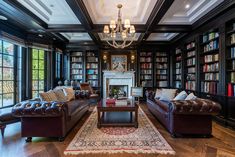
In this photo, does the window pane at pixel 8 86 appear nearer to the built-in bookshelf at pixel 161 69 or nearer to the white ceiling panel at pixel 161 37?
the white ceiling panel at pixel 161 37

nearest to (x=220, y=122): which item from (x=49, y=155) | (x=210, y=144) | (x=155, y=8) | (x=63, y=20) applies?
(x=210, y=144)

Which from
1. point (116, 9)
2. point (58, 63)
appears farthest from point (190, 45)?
point (58, 63)

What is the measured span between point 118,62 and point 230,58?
4958 mm

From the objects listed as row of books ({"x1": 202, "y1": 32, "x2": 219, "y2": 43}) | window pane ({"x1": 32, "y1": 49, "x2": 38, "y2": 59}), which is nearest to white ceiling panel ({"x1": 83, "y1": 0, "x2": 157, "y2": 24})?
row of books ({"x1": 202, "y1": 32, "x2": 219, "y2": 43})

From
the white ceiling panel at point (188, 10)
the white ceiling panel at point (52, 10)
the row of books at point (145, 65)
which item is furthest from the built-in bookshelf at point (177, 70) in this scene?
the white ceiling panel at point (52, 10)

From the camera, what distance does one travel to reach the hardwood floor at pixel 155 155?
2410 millimetres

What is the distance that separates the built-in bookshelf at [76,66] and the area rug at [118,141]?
4.67 metres

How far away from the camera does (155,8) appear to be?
383 centimetres

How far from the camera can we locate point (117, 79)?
783 cm

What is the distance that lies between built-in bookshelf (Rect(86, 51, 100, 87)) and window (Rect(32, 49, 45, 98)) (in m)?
2.26

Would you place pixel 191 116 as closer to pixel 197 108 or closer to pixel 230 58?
pixel 197 108

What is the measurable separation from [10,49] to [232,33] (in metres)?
6.50

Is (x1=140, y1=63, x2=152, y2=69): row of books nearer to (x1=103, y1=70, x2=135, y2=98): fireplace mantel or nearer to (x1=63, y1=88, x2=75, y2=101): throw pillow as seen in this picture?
(x1=103, y1=70, x2=135, y2=98): fireplace mantel

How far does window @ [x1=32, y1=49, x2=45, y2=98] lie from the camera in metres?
5.91
